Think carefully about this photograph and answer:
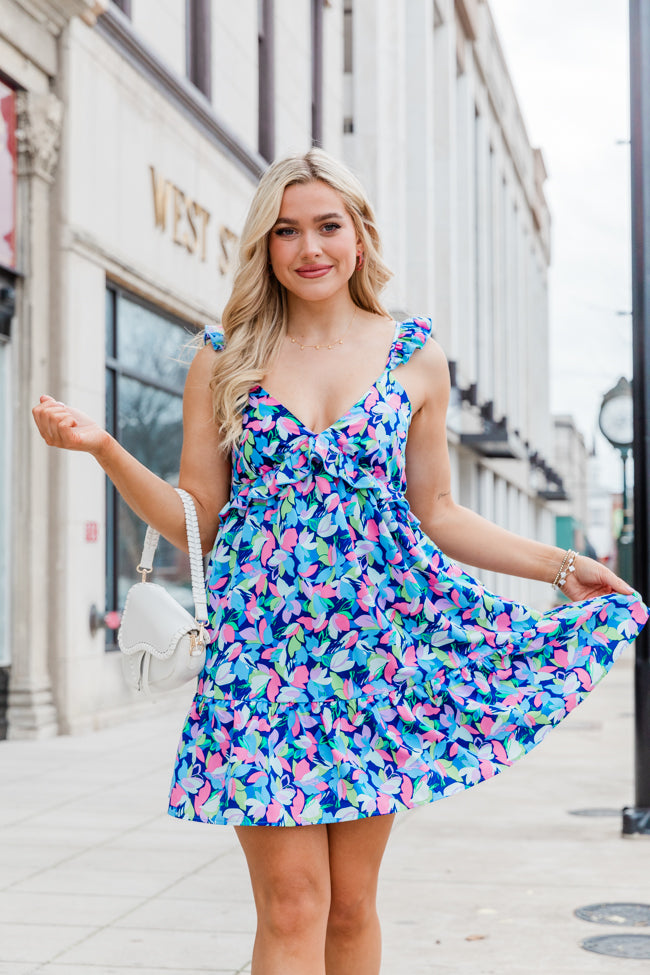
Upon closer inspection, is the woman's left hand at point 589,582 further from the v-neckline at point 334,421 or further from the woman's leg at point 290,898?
the woman's leg at point 290,898

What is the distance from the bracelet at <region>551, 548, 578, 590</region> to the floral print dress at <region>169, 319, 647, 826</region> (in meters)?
0.23

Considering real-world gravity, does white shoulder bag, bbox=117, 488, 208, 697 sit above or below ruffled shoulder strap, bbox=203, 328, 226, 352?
below

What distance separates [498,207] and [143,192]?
33410 millimetres

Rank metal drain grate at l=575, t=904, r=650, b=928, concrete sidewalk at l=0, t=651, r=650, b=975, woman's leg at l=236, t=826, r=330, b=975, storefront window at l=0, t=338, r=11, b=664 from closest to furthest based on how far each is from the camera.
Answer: woman's leg at l=236, t=826, r=330, b=975 < concrete sidewalk at l=0, t=651, r=650, b=975 < metal drain grate at l=575, t=904, r=650, b=928 < storefront window at l=0, t=338, r=11, b=664

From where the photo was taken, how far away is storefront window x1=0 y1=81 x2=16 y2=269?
417 inches

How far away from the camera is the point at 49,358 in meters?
11.2

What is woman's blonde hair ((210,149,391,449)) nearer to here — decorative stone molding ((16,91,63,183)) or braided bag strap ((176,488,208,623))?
braided bag strap ((176,488,208,623))

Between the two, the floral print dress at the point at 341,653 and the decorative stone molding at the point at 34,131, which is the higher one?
the decorative stone molding at the point at 34,131

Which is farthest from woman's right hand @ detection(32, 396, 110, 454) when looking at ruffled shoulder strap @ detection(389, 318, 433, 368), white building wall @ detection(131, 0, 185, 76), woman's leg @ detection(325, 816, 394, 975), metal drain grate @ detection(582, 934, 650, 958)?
white building wall @ detection(131, 0, 185, 76)

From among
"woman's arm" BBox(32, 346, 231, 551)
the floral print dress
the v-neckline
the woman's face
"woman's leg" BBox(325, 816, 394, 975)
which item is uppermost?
the woman's face

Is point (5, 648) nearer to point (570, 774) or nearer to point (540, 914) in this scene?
point (570, 774)

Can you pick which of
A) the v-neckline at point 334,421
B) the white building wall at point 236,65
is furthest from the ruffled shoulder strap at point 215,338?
the white building wall at point 236,65

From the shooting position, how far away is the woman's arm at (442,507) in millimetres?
3229

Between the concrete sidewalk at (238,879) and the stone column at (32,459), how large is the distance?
5.05 feet
